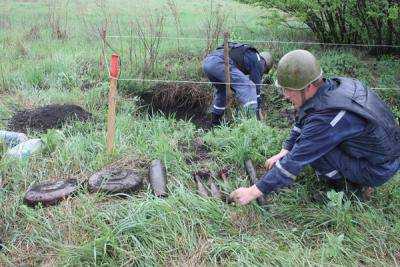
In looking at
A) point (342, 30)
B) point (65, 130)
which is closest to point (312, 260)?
point (65, 130)

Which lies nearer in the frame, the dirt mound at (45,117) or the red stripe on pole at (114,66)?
the red stripe on pole at (114,66)

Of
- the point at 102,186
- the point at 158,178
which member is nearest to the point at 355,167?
the point at 158,178

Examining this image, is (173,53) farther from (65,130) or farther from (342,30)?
(65,130)

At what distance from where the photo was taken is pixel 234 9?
11.7m

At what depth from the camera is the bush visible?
7.12m

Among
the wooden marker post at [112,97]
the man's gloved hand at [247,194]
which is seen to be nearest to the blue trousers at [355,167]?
the man's gloved hand at [247,194]

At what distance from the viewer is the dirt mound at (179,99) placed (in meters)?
6.84

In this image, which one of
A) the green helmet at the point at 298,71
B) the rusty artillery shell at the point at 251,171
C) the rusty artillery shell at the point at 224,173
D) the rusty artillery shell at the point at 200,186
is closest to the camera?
the green helmet at the point at 298,71

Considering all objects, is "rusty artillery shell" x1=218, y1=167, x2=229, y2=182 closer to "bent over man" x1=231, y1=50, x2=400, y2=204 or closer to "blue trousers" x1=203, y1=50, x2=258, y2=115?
"bent over man" x1=231, y1=50, x2=400, y2=204

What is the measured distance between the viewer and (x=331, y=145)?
3.13 m

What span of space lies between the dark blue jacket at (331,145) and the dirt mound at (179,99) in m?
3.63

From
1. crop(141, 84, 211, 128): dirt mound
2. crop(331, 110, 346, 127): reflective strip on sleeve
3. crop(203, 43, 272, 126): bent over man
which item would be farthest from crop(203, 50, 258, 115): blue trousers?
crop(331, 110, 346, 127): reflective strip on sleeve

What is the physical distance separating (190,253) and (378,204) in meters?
1.54

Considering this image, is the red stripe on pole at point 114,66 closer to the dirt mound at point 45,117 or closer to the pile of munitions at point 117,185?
the pile of munitions at point 117,185
